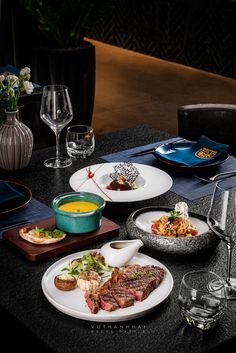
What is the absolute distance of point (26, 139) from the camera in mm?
2340

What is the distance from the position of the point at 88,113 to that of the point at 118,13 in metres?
3.62

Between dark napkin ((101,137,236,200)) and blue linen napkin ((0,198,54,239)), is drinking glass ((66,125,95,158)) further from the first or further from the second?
blue linen napkin ((0,198,54,239))

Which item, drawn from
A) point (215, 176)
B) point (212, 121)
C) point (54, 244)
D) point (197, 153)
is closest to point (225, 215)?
point (54, 244)

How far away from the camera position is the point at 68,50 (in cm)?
496

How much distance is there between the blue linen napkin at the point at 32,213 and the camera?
6.52ft

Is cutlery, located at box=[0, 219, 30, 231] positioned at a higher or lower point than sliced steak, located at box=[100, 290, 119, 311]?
lower

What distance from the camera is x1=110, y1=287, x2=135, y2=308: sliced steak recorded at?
152 centimetres

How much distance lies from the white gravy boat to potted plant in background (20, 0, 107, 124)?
3400mm

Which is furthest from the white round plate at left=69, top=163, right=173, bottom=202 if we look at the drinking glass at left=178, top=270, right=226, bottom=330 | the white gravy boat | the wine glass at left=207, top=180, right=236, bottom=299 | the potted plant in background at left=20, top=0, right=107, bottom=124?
the potted plant in background at left=20, top=0, right=107, bottom=124

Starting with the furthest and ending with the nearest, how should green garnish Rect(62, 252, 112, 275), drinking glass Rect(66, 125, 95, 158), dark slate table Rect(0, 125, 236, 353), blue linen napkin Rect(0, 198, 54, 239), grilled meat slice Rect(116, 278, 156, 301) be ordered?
1. drinking glass Rect(66, 125, 95, 158)
2. blue linen napkin Rect(0, 198, 54, 239)
3. green garnish Rect(62, 252, 112, 275)
4. grilled meat slice Rect(116, 278, 156, 301)
5. dark slate table Rect(0, 125, 236, 353)

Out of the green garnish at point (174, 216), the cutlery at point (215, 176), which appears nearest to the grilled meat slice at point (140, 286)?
the green garnish at point (174, 216)

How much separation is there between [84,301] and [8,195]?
2.01 feet

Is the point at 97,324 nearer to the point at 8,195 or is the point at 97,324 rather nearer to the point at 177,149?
the point at 8,195

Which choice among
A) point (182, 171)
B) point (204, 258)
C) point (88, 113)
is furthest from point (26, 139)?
point (88, 113)
